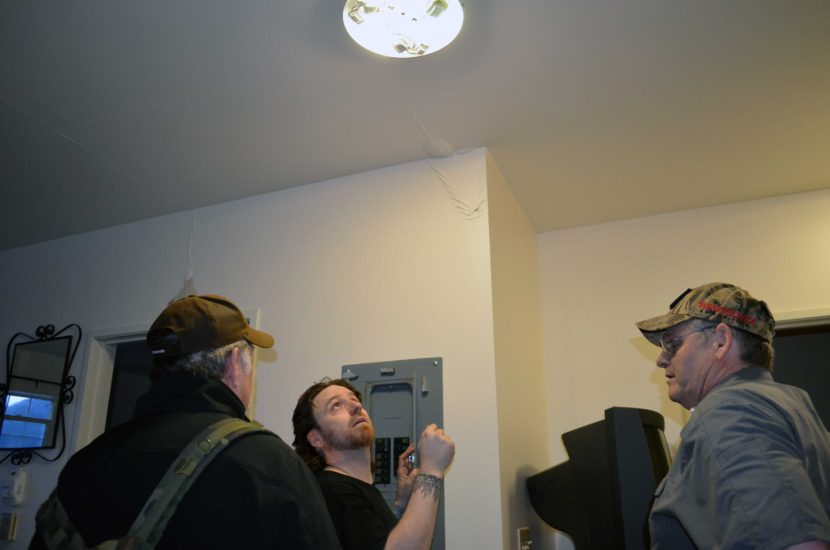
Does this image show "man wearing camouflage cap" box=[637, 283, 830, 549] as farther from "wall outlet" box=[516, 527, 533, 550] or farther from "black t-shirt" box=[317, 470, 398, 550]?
"wall outlet" box=[516, 527, 533, 550]

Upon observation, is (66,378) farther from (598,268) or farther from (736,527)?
(736,527)

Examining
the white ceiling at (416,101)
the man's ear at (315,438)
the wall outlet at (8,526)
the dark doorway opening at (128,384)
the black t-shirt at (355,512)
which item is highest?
the white ceiling at (416,101)

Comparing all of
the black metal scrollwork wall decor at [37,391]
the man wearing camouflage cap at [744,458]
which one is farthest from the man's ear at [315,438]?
the black metal scrollwork wall decor at [37,391]

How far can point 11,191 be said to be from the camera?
292cm

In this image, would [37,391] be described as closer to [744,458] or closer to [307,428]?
[307,428]

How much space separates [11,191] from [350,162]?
1.60m

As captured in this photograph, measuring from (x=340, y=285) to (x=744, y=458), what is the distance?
178 centimetres

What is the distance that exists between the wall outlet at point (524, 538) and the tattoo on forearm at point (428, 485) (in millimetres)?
722

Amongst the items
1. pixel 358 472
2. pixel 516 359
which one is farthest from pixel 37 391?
pixel 516 359

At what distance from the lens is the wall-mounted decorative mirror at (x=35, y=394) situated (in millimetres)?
3082

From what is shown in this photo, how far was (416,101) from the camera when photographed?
2.25 metres

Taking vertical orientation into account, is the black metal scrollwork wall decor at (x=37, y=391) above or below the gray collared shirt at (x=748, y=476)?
above

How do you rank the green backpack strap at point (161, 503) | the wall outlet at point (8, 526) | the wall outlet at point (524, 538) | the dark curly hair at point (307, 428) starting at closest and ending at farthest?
1. the green backpack strap at point (161, 503)
2. the dark curly hair at point (307, 428)
3. the wall outlet at point (524, 538)
4. the wall outlet at point (8, 526)

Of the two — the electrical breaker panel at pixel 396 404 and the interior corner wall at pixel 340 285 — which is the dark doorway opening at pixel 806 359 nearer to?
the interior corner wall at pixel 340 285
